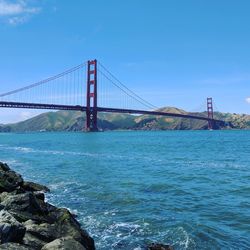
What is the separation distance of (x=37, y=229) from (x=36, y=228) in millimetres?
50

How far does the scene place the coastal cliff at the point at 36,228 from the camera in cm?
672

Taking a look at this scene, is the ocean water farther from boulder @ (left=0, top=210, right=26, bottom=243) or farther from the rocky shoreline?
boulder @ (left=0, top=210, right=26, bottom=243)

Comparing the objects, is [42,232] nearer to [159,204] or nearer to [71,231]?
[71,231]

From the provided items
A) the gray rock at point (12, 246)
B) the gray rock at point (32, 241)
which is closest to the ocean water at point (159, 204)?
the gray rock at point (32, 241)

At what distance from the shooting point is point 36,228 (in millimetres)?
7840

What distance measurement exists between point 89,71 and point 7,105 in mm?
30590

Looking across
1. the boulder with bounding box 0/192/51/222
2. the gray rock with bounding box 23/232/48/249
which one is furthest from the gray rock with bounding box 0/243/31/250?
Result: the boulder with bounding box 0/192/51/222

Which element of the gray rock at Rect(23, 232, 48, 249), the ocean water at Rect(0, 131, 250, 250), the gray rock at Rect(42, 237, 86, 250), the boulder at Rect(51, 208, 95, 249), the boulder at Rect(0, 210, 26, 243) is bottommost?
the ocean water at Rect(0, 131, 250, 250)

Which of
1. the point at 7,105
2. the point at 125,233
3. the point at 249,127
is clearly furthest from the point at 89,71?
the point at 249,127

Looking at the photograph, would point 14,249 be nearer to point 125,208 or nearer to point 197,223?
point 197,223

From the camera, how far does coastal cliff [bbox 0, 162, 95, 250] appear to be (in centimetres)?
672

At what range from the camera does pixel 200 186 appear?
17.6 m

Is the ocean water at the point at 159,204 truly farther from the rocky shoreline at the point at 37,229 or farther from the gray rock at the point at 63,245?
the gray rock at the point at 63,245

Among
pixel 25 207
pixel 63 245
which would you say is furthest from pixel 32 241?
pixel 25 207
